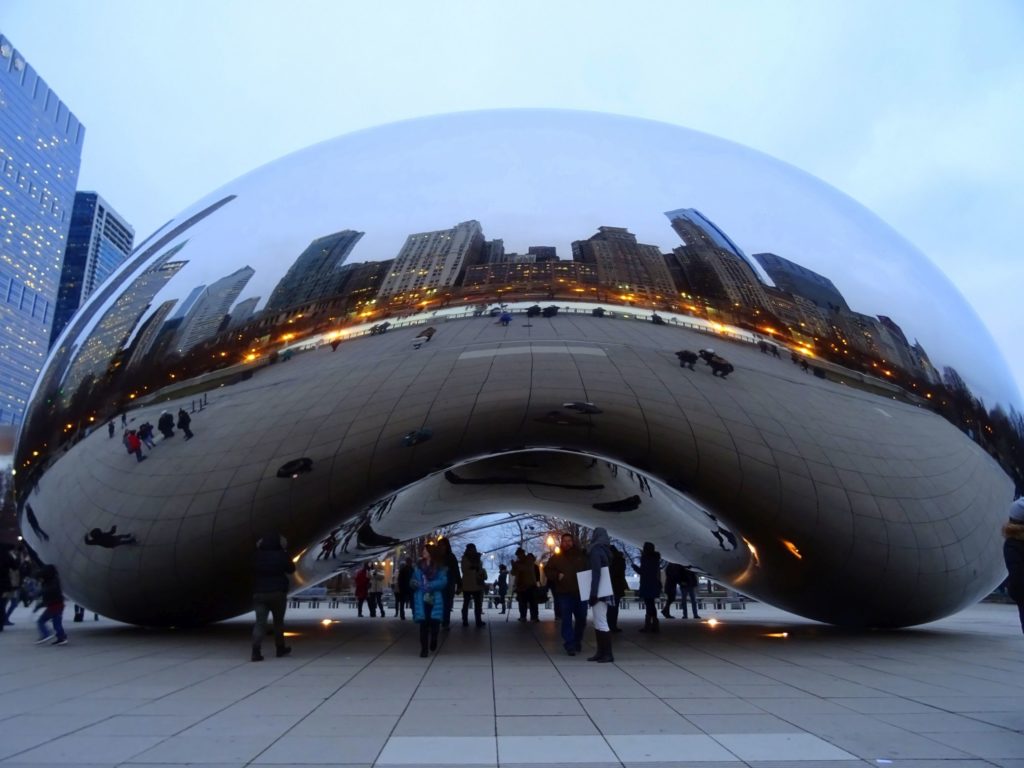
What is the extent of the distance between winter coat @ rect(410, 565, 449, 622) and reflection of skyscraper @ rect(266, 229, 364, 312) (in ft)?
10.1

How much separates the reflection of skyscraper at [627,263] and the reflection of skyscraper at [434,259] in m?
0.94

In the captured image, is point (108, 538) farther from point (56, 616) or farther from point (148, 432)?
point (56, 616)

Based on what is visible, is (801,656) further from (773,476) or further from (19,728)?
(19,728)

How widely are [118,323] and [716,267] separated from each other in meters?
5.90

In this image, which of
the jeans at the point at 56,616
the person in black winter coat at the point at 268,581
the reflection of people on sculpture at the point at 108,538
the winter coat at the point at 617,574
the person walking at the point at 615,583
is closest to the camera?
the person in black winter coat at the point at 268,581

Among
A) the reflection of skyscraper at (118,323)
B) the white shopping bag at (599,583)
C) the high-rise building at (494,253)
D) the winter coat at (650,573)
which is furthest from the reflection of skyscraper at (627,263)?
the winter coat at (650,573)

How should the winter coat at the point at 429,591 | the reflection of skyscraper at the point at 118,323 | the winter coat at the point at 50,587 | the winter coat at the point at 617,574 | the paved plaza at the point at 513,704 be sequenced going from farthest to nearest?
1. the winter coat at the point at 617,574
2. the winter coat at the point at 50,587
3. the winter coat at the point at 429,591
4. the reflection of skyscraper at the point at 118,323
5. the paved plaza at the point at 513,704

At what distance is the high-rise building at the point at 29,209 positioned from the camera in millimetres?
127562

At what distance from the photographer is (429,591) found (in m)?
7.29

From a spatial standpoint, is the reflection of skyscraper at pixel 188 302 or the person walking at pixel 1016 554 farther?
the reflection of skyscraper at pixel 188 302

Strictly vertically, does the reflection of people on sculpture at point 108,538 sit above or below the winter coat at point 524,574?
above

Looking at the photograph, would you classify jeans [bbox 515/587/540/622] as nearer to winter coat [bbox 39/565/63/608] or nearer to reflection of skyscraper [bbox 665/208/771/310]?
winter coat [bbox 39/565/63/608]

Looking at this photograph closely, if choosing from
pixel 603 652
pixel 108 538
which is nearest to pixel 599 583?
pixel 603 652

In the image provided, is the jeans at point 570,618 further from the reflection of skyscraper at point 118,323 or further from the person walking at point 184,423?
the reflection of skyscraper at point 118,323
